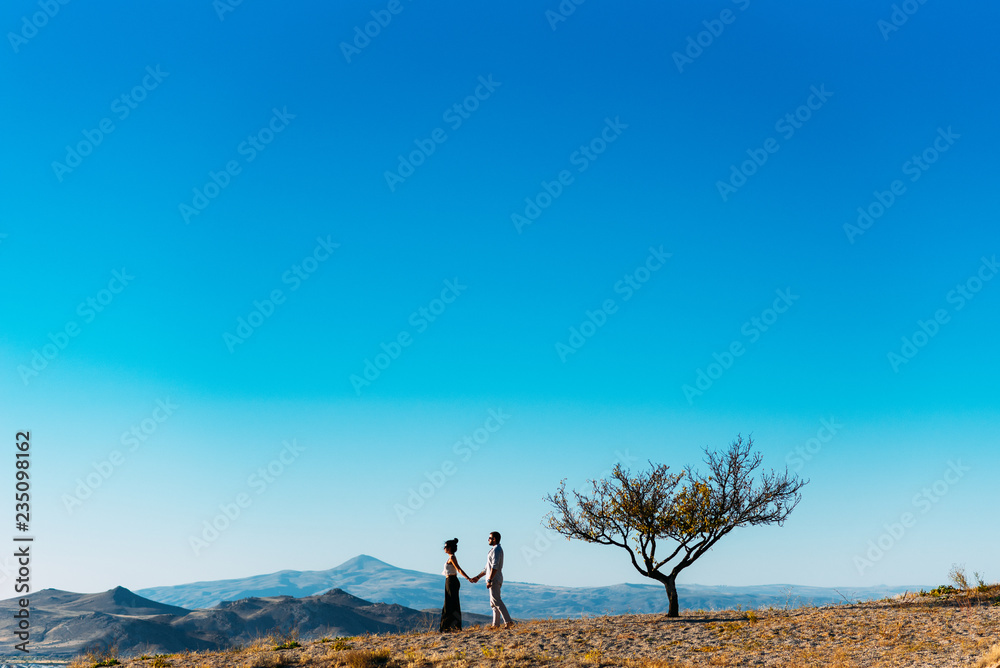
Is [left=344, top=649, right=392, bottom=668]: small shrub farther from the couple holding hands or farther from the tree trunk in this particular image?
the tree trunk

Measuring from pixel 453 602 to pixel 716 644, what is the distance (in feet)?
24.8

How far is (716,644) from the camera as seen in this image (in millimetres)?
17938

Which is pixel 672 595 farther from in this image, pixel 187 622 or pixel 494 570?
pixel 187 622

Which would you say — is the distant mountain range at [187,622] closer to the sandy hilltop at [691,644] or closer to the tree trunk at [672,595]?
the tree trunk at [672,595]

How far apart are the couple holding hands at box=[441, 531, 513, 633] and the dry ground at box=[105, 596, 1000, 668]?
69 cm

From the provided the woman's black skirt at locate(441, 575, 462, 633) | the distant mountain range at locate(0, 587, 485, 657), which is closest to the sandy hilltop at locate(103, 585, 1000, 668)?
the woman's black skirt at locate(441, 575, 462, 633)

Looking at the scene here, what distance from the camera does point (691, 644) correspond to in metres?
18.1

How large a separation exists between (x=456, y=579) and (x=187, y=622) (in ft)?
253

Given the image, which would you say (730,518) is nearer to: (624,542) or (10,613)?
(624,542)

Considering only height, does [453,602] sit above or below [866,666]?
above

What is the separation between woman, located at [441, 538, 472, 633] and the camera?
2016 cm

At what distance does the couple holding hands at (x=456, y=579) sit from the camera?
20.1 m

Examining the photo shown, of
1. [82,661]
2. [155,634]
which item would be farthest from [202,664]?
Answer: [155,634]

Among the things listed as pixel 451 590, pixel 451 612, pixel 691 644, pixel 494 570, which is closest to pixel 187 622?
pixel 451 612
